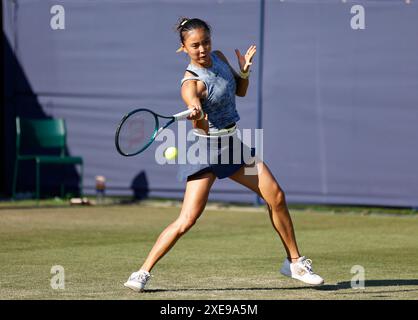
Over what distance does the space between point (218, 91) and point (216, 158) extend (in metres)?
0.48

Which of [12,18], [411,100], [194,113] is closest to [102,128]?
[12,18]

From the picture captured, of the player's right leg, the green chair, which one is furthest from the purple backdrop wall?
the player's right leg

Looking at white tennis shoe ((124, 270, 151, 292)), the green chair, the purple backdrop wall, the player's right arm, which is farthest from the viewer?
the green chair

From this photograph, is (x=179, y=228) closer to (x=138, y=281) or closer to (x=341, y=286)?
(x=138, y=281)

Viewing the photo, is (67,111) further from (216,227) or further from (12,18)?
(216,227)

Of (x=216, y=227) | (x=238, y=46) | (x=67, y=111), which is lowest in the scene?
(x=216, y=227)

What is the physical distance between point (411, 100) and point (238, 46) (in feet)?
8.30

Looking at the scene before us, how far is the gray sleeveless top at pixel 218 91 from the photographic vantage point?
7.32 m

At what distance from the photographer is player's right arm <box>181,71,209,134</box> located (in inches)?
274

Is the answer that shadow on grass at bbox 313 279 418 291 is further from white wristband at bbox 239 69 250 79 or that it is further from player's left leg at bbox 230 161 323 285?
A: white wristband at bbox 239 69 250 79

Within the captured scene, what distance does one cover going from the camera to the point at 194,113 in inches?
273

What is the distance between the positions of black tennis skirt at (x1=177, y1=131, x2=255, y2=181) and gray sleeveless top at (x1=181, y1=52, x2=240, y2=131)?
4.3 inches
